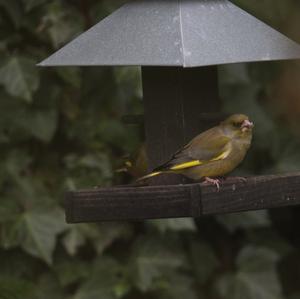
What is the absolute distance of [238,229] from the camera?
5.95m

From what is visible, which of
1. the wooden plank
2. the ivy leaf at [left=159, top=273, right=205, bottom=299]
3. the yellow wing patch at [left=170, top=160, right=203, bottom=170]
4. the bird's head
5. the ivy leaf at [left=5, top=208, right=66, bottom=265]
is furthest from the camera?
the ivy leaf at [left=159, top=273, right=205, bottom=299]

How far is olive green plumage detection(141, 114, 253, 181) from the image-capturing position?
11.6 ft

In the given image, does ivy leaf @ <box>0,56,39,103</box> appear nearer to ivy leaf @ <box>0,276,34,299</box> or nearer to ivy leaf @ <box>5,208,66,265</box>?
ivy leaf @ <box>5,208,66,265</box>

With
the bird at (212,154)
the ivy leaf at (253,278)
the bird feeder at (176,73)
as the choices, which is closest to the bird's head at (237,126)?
the bird at (212,154)

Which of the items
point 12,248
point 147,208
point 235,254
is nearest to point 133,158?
point 147,208

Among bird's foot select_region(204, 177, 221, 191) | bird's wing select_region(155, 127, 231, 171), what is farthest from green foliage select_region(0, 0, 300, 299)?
bird's foot select_region(204, 177, 221, 191)

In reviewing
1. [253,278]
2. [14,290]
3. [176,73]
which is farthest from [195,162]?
[253,278]

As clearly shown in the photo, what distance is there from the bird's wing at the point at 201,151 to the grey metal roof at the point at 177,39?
1.06 ft

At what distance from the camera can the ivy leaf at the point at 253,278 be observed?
5434 millimetres

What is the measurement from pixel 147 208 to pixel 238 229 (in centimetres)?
265

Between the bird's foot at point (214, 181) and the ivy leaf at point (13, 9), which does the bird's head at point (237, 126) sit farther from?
the ivy leaf at point (13, 9)

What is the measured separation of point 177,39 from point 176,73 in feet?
1.36

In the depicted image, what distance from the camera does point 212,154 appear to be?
3574mm

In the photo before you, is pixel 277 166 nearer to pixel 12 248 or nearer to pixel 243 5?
pixel 243 5
